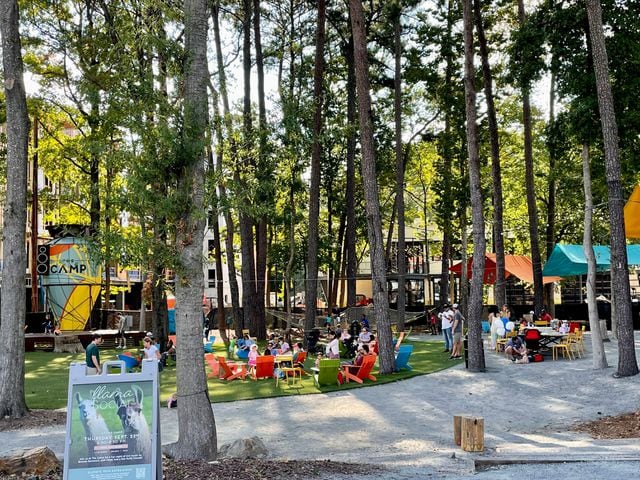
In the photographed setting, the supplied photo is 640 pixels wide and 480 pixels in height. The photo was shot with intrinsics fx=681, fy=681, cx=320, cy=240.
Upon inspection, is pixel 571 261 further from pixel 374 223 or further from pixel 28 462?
pixel 28 462

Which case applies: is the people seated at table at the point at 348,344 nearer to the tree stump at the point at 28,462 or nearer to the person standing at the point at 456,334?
the person standing at the point at 456,334

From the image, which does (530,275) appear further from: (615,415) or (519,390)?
(615,415)

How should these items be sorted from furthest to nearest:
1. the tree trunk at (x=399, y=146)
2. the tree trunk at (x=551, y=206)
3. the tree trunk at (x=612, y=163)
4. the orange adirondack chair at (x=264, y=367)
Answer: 1. the tree trunk at (x=551, y=206)
2. the tree trunk at (x=399, y=146)
3. the orange adirondack chair at (x=264, y=367)
4. the tree trunk at (x=612, y=163)

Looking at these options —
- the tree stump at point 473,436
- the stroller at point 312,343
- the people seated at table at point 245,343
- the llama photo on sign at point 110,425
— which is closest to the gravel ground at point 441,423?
the tree stump at point 473,436

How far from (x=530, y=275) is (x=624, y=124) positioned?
57.4 ft

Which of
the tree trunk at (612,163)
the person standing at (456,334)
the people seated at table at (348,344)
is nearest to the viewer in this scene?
the tree trunk at (612,163)

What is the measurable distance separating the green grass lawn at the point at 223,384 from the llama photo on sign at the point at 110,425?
8227 millimetres

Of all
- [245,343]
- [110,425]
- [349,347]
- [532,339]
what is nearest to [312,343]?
[349,347]

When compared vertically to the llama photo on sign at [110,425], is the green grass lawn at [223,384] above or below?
below


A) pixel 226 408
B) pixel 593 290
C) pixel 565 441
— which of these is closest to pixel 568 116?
pixel 593 290

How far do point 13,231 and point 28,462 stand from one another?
6.39 meters

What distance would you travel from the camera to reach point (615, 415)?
44.0ft

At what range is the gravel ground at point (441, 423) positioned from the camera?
980 centimetres

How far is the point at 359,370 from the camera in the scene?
1781 cm
